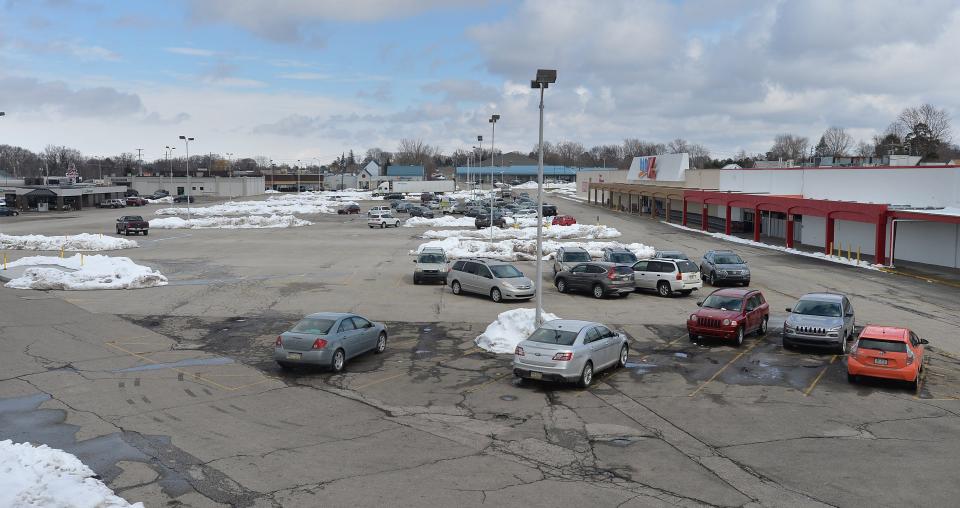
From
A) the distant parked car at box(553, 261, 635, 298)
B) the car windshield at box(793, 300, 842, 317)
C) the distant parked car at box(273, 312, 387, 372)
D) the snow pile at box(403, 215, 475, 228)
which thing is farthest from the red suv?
the snow pile at box(403, 215, 475, 228)

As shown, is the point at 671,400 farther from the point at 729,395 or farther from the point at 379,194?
the point at 379,194

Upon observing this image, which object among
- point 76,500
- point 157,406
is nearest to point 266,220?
point 157,406

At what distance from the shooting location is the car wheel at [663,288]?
31.0m

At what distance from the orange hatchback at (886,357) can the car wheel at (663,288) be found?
13.5 metres

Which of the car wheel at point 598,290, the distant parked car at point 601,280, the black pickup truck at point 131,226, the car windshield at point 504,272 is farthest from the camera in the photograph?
the black pickup truck at point 131,226

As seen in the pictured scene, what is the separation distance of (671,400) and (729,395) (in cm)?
142

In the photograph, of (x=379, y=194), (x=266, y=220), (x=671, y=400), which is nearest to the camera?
(x=671, y=400)

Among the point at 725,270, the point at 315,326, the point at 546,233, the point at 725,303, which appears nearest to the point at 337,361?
the point at 315,326

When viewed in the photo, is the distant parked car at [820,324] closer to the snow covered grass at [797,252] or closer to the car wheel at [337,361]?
the car wheel at [337,361]

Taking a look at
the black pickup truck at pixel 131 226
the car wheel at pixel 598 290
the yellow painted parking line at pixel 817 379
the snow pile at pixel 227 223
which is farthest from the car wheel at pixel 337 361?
the snow pile at pixel 227 223

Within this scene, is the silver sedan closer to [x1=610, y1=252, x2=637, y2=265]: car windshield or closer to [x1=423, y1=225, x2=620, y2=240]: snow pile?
[x1=610, y1=252, x2=637, y2=265]: car windshield

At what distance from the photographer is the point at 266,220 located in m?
72.8

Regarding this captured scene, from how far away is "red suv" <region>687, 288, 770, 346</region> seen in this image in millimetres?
21344

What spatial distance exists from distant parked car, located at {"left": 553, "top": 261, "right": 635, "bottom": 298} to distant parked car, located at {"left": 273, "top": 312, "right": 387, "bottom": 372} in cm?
1267
